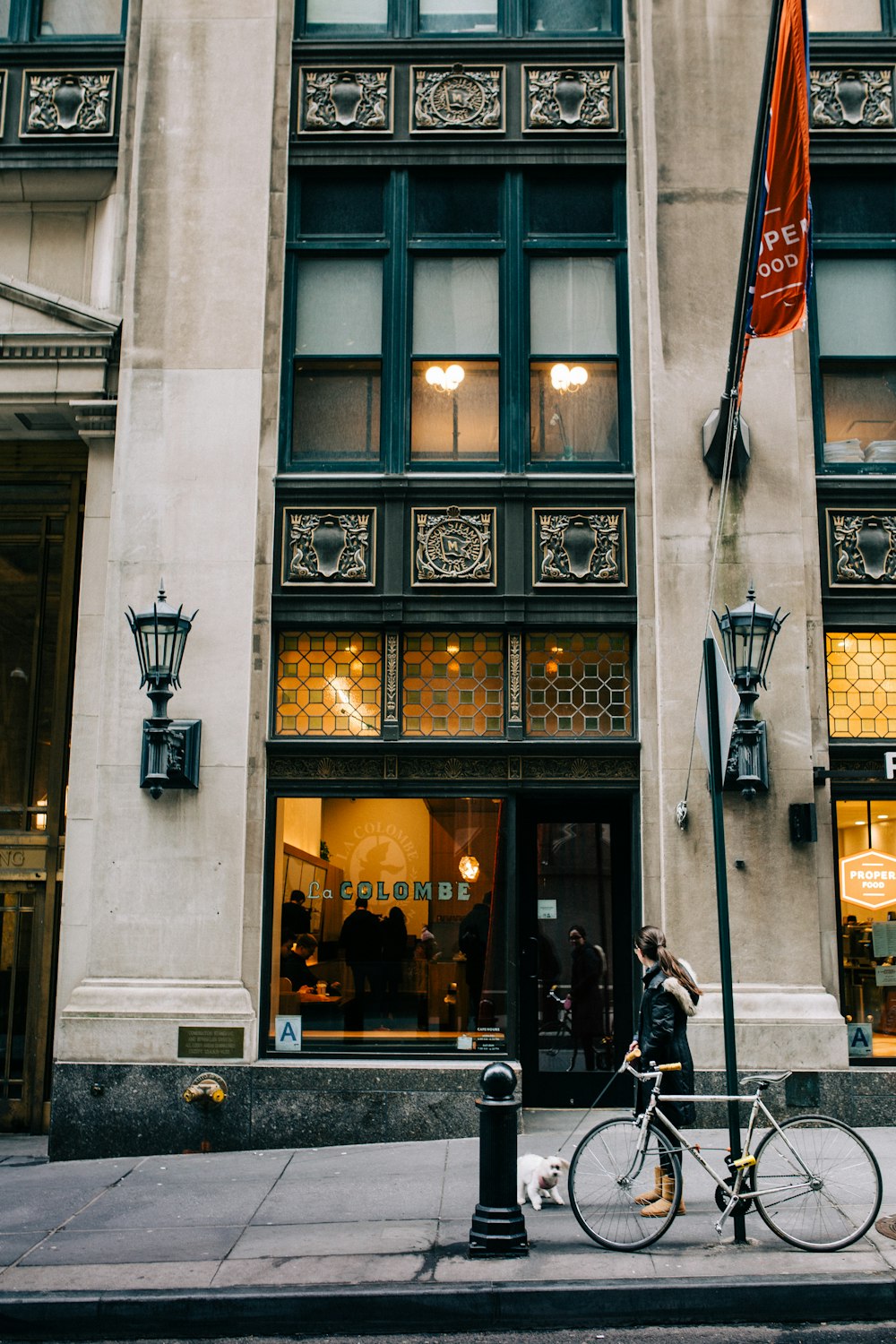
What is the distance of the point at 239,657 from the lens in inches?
442

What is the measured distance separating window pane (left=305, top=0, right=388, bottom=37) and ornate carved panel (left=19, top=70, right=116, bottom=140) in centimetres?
212

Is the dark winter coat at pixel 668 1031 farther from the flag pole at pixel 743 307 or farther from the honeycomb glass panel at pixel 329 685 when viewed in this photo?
the flag pole at pixel 743 307

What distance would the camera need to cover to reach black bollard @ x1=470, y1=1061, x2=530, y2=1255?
23.9 feet

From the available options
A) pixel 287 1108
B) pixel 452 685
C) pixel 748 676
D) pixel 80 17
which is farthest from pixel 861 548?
pixel 80 17

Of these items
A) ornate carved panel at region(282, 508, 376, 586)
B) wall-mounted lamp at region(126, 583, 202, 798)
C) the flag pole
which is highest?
the flag pole

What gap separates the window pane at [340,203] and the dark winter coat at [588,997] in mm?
7423

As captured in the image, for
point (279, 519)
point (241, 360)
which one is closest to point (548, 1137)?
point (279, 519)

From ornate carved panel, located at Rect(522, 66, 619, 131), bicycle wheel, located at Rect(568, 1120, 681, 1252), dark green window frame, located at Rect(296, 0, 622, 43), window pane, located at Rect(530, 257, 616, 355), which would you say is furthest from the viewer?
dark green window frame, located at Rect(296, 0, 622, 43)

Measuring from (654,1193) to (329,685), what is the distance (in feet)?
18.2

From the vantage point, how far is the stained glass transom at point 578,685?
11438 millimetres

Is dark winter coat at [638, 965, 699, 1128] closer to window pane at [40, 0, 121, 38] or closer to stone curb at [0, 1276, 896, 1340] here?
stone curb at [0, 1276, 896, 1340]

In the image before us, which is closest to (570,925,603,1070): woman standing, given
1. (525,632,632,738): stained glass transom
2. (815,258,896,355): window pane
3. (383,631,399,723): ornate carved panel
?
(525,632,632,738): stained glass transom

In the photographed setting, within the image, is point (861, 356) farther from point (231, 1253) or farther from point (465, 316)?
point (231, 1253)

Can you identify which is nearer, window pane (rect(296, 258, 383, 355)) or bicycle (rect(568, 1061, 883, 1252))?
bicycle (rect(568, 1061, 883, 1252))
